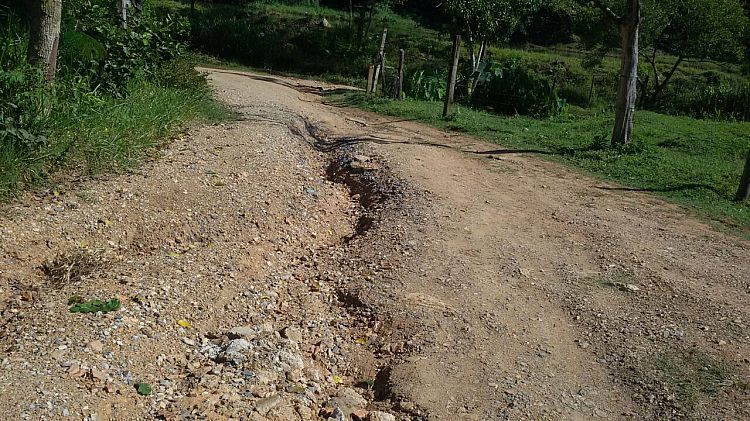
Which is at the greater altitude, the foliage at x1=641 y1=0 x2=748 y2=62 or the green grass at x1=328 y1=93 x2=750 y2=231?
the foliage at x1=641 y1=0 x2=748 y2=62

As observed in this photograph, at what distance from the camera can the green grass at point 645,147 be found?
8938 millimetres

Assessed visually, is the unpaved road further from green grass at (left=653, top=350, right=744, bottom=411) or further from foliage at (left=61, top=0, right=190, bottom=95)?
foliage at (left=61, top=0, right=190, bottom=95)

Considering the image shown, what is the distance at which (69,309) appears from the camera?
13.6ft

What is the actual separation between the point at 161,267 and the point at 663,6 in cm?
1967

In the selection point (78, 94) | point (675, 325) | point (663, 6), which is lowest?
point (675, 325)

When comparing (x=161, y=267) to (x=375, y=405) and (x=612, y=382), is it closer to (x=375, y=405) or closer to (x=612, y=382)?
(x=375, y=405)

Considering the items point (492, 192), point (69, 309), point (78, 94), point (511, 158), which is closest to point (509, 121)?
point (511, 158)

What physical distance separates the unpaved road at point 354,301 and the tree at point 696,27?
594 inches

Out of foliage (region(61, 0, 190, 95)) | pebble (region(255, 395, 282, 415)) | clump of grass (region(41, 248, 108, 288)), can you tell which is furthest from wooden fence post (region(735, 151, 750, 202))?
foliage (region(61, 0, 190, 95))

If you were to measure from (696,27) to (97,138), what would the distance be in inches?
787

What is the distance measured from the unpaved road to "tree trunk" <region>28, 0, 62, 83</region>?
129cm

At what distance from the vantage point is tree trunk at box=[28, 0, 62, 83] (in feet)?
20.1

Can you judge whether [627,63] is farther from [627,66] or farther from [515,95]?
[515,95]

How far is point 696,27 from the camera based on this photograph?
21.3 metres
